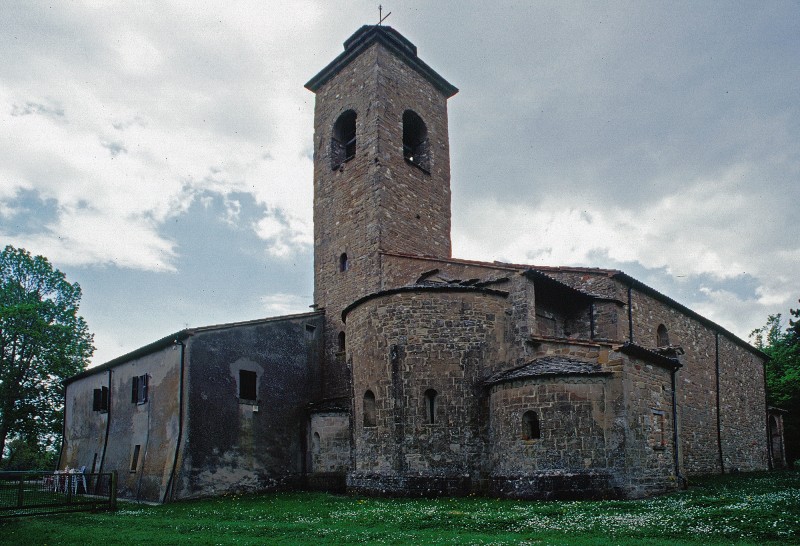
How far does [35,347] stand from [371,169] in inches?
867

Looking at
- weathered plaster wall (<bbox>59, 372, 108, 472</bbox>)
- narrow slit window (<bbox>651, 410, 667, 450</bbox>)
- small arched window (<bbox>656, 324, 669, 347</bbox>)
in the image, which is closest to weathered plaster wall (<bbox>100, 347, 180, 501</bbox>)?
weathered plaster wall (<bbox>59, 372, 108, 472</bbox>)

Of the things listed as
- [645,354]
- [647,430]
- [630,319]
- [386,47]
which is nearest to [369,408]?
[647,430]

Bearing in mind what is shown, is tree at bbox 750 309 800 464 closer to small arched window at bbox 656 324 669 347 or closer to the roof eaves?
the roof eaves

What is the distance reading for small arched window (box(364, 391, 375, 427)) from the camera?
18031mm

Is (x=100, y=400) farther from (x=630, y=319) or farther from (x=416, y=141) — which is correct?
(x=630, y=319)

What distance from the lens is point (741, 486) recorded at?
19.0 metres

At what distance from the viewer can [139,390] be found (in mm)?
22438

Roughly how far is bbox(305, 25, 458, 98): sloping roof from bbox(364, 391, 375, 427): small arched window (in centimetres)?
1453

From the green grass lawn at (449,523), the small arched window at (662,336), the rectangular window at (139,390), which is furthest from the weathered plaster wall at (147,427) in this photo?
the small arched window at (662,336)

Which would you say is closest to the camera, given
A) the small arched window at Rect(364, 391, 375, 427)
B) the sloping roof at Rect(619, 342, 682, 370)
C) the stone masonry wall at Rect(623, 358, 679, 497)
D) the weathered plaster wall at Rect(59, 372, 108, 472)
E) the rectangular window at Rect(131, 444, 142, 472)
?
the stone masonry wall at Rect(623, 358, 679, 497)

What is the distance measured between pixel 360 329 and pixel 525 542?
405 inches

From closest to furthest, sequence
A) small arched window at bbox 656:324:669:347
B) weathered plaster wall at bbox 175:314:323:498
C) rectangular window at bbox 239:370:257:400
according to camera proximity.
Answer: weathered plaster wall at bbox 175:314:323:498 < rectangular window at bbox 239:370:257:400 < small arched window at bbox 656:324:669:347

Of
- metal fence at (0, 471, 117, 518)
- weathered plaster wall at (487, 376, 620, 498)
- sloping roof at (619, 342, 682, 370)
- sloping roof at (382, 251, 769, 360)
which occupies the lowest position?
metal fence at (0, 471, 117, 518)

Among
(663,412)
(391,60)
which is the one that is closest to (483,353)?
(663,412)
